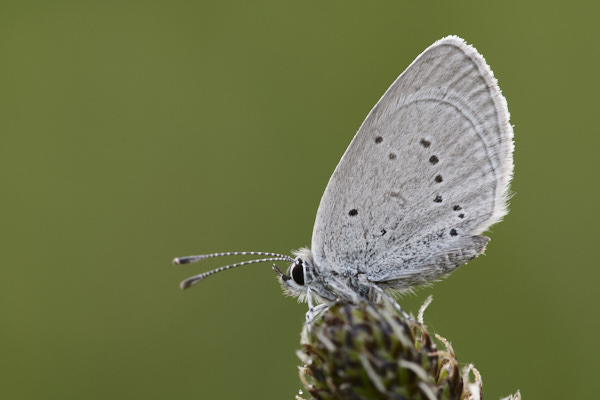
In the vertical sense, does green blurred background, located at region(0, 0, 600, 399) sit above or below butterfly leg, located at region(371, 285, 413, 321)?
above

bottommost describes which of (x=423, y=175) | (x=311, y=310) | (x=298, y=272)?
(x=311, y=310)

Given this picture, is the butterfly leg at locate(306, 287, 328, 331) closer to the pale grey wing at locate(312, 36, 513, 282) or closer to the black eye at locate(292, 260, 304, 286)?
the black eye at locate(292, 260, 304, 286)

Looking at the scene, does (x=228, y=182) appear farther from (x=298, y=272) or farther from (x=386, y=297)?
(x=386, y=297)

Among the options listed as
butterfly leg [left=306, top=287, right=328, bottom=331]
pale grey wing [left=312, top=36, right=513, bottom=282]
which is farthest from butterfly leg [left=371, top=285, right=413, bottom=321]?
butterfly leg [left=306, top=287, right=328, bottom=331]

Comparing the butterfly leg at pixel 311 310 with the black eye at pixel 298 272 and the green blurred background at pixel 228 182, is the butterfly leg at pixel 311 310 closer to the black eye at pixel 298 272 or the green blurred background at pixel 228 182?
the black eye at pixel 298 272

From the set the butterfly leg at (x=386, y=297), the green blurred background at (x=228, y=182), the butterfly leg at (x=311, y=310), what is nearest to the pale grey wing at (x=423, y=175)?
the butterfly leg at (x=386, y=297)

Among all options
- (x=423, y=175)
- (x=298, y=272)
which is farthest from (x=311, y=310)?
(x=423, y=175)
